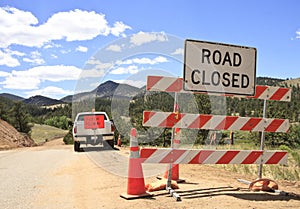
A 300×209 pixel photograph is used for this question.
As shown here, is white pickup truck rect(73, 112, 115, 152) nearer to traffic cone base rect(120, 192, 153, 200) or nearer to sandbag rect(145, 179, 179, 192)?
sandbag rect(145, 179, 179, 192)

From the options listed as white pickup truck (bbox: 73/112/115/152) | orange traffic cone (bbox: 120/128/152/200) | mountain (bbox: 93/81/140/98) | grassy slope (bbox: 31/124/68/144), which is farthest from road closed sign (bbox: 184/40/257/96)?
grassy slope (bbox: 31/124/68/144)

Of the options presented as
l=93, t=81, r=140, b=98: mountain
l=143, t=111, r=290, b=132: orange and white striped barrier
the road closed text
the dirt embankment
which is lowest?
the dirt embankment

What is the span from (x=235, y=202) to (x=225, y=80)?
2.27 meters

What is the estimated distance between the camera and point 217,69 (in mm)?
6828

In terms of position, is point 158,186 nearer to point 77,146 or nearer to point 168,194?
point 168,194

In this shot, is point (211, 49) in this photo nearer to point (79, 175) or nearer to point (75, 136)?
point (79, 175)

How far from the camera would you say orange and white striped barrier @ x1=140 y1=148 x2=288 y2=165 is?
6.46m

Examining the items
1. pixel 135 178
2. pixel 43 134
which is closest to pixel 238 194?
pixel 135 178

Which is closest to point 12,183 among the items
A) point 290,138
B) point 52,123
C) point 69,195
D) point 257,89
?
point 69,195

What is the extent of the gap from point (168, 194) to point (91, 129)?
12.2 meters

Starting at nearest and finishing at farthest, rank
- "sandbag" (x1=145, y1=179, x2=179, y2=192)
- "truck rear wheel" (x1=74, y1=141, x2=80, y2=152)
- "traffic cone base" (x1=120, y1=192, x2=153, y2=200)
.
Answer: "traffic cone base" (x1=120, y1=192, x2=153, y2=200), "sandbag" (x1=145, y1=179, x2=179, y2=192), "truck rear wheel" (x1=74, y1=141, x2=80, y2=152)

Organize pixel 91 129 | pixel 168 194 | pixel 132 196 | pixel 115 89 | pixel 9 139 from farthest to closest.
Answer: pixel 9 139
pixel 91 129
pixel 115 89
pixel 168 194
pixel 132 196

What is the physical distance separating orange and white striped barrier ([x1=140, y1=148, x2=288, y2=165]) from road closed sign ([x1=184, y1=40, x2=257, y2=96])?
115cm

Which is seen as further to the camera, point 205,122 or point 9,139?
point 9,139
